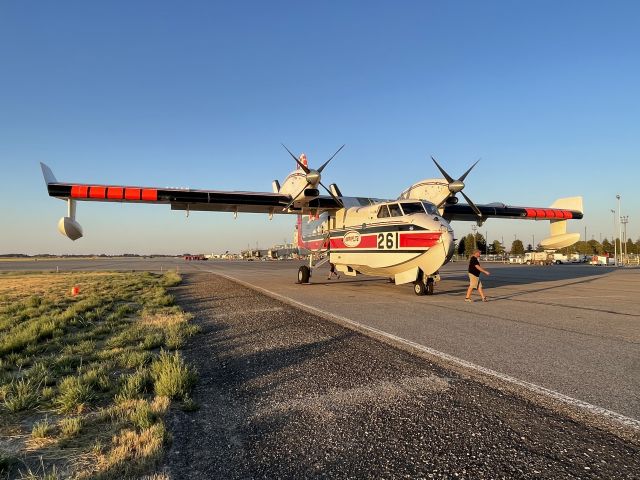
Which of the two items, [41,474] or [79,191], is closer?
[41,474]

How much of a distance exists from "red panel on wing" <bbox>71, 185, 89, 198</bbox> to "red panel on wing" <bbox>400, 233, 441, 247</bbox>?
47.1 feet

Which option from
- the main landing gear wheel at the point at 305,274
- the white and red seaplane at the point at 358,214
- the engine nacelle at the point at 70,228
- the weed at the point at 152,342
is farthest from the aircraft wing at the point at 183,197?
the weed at the point at 152,342

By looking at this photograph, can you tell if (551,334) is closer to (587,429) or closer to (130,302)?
(587,429)

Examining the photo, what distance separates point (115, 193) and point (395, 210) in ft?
43.4

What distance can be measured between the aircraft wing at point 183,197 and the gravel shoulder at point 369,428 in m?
14.8

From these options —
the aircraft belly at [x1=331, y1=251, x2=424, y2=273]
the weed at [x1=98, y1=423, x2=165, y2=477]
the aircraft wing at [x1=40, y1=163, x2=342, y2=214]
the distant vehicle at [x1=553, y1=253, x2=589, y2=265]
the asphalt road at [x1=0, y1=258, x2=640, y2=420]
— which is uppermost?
the aircraft wing at [x1=40, y1=163, x2=342, y2=214]

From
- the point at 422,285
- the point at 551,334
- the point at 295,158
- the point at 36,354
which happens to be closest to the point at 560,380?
the point at 551,334

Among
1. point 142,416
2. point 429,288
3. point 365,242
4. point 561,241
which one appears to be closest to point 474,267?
point 429,288

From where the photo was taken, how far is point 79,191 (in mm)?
17828

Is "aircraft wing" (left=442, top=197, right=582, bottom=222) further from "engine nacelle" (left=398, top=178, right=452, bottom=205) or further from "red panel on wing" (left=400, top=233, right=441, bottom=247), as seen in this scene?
"red panel on wing" (left=400, top=233, right=441, bottom=247)

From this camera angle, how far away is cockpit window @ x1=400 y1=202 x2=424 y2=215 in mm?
15406

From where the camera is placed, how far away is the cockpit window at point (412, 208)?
50.5 feet

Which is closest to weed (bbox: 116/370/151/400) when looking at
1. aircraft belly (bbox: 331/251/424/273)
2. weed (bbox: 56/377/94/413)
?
weed (bbox: 56/377/94/413)

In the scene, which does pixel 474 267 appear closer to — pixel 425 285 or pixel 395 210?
pixel 425 285
